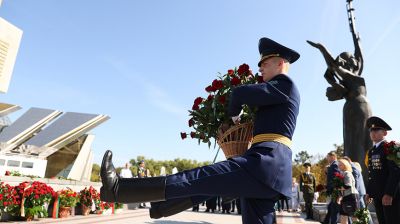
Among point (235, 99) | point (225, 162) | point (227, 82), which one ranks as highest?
point (227, 82)

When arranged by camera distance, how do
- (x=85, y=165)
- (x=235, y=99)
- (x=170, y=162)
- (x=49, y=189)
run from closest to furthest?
(x=235, y=99)
(x=49, y=189)
(x=85, y=165)
(x=170, y=162)

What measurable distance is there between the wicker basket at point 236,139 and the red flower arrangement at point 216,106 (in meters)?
0.12

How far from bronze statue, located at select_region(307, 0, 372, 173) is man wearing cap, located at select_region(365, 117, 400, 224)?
902cm

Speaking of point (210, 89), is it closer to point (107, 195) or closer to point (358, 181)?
point (107, 195)

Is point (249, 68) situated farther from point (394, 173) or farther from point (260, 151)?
point (394, 173)

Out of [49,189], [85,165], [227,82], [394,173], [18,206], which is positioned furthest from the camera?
[85,165]

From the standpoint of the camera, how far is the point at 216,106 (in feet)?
9.29

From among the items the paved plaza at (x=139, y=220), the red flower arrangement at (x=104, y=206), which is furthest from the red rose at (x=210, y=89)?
the red flower arrangement at (x=104, y=206)

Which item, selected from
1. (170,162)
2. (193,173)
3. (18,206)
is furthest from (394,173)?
(170,162)

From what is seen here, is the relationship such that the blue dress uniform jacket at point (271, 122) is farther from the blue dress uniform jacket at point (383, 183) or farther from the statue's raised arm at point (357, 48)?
the statue's raised arm at point (357, 48)

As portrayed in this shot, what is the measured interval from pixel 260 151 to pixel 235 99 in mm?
406

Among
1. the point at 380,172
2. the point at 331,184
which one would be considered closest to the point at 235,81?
the point at 380,172

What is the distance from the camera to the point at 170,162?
83000 mm

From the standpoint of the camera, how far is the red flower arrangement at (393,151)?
4181mm
